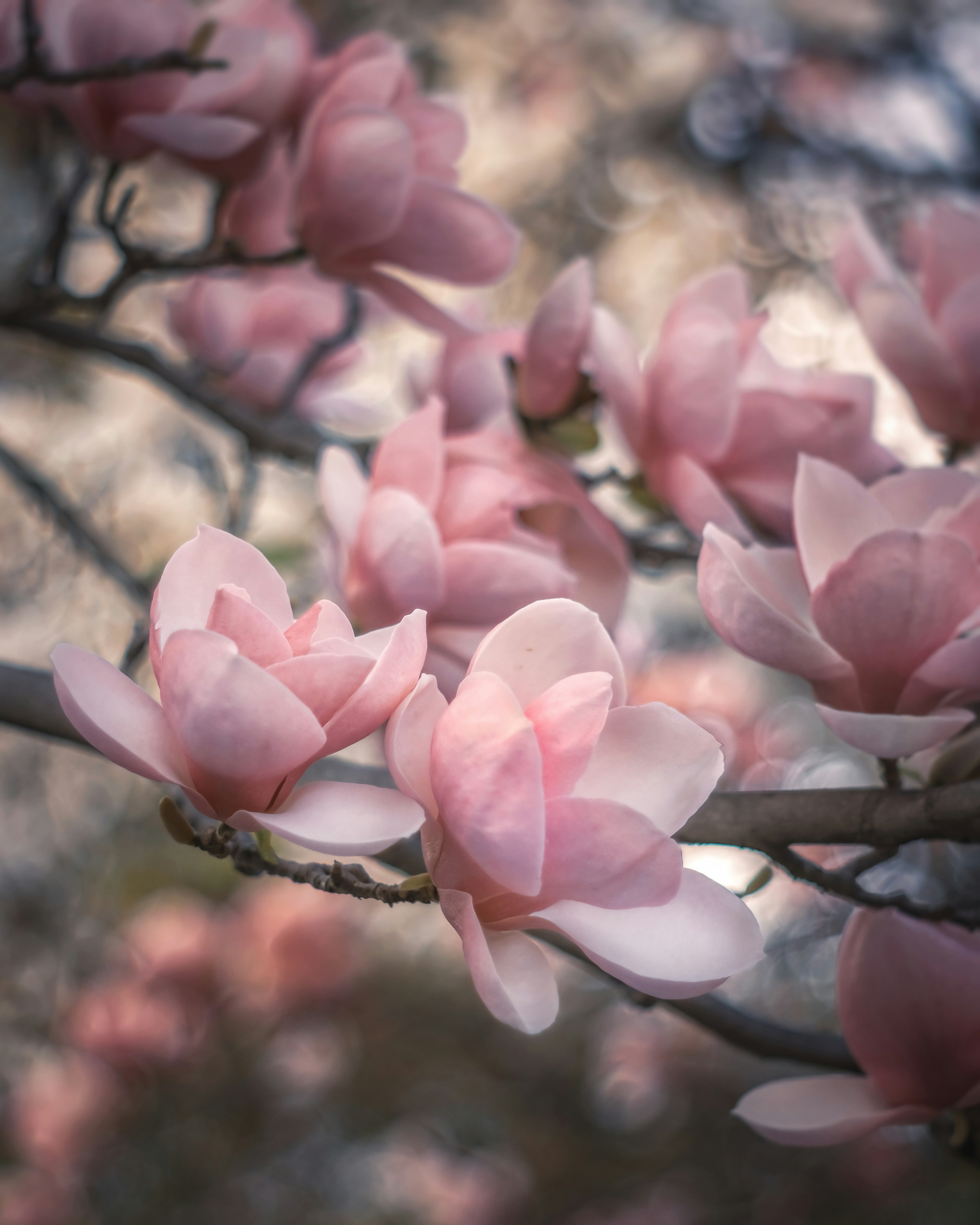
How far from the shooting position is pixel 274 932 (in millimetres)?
1240

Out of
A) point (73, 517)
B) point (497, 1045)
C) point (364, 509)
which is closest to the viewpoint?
point (364, 509)

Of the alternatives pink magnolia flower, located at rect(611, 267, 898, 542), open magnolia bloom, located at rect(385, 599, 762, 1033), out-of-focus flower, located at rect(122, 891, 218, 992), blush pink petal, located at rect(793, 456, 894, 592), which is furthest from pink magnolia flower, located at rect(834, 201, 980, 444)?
out-of-focus flower, located at rect(122, 891, 218, 992)

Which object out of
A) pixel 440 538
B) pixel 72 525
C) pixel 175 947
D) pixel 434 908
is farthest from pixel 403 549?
pixel 434 908

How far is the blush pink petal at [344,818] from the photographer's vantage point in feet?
0.71

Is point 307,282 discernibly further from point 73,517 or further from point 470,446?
point 470,446

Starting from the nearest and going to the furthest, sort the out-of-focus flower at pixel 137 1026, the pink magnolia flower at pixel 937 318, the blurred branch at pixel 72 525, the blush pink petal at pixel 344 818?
the blush pink petal at pixel 344 818, the pink magnolia flower at pixel 937 318, the blurred branch at pixel 72 525, the out-of-focus flower at pixel 137 1026

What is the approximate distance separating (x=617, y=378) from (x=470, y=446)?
7 cm

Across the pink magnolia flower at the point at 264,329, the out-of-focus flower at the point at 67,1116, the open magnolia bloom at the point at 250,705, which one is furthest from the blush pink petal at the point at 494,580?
the out-of-focus flower at the point at 67,1116

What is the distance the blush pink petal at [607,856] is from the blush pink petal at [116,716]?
10cm

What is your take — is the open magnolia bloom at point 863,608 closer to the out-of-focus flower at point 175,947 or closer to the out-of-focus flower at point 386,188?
the out-of-focus flower at point 386,188

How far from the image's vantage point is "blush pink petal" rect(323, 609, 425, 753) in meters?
0.23

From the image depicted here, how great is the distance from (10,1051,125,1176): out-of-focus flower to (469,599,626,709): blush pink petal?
1136 millimetres

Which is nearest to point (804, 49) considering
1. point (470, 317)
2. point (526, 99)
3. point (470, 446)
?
point (526, 99)

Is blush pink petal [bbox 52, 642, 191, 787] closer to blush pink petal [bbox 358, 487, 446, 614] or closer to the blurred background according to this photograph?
blush pink petal [bbox 358, 487, 446, 614]
